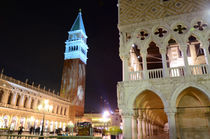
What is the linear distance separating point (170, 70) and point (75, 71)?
38.9 meters

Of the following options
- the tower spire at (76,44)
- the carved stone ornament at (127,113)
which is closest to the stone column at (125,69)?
the carved stone ornament at (127,113)

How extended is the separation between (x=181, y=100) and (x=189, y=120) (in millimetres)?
1381

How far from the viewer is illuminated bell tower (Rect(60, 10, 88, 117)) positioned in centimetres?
4606

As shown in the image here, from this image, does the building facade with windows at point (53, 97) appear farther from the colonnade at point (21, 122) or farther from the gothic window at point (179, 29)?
the gothic window at point (179, 29)

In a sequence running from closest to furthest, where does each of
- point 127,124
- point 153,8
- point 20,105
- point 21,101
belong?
point 127,124, point 153,8, point 20,105, point 21,101

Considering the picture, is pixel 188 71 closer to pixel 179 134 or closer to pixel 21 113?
pixel 179 134

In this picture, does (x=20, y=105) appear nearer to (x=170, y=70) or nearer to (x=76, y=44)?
(x=170, y=70)

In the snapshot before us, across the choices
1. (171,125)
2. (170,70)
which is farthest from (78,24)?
(171,125)

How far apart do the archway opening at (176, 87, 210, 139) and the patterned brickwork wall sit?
548cm

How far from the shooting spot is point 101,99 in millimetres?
51312

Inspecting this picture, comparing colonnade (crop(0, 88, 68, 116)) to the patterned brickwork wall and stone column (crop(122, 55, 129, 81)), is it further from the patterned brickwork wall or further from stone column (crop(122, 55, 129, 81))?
the patterned brickwork wall

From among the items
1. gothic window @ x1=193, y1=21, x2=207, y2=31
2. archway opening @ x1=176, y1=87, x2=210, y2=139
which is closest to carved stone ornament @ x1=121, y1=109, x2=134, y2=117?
archway opening @ x1=176, y1=87, x2=210, y2=139

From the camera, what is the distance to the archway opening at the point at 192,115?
10.8 meters

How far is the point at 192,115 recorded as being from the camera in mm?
11398
